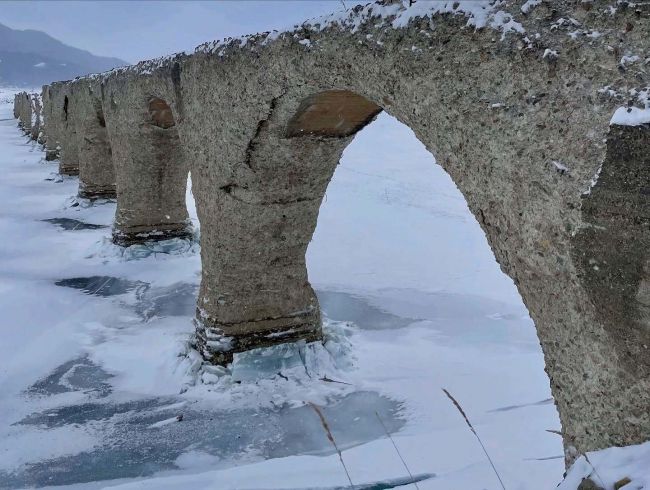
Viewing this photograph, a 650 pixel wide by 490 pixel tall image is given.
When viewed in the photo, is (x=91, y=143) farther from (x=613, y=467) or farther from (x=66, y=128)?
(x=613, y=467)

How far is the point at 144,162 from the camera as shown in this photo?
18.3 ft

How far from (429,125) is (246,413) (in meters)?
2.00

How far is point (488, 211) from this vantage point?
172 cm

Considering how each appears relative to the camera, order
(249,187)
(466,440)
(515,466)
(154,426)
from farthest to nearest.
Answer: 1. (249,187)
2. (154,426)
3. (466,440)
4. (515,466)

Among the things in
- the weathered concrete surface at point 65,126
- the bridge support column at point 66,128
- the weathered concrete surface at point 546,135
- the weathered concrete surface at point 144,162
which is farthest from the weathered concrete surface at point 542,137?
the weathered concrete surface at point 65,126

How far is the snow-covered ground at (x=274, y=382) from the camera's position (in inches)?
102

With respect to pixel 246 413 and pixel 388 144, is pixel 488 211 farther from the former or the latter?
pixel 388 144

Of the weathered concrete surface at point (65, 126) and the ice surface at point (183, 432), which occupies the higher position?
the weathered concrete surface at point (65, 126)

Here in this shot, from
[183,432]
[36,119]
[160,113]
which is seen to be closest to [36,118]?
[36,119]

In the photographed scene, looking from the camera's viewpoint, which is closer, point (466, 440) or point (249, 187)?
point (466, 440)

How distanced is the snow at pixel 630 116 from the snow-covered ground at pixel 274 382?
1.44 metres

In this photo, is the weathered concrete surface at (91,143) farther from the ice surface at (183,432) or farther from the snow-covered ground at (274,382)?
the ice surface at (183,432)

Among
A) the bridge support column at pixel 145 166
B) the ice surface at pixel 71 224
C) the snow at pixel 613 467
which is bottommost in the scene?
the ice surface at pixel 71 224

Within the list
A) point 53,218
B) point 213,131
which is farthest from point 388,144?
point 213,131
